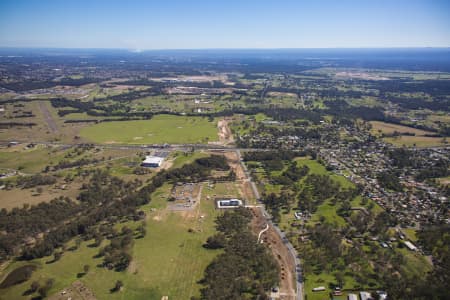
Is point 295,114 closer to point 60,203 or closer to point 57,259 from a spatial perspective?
point 60,203

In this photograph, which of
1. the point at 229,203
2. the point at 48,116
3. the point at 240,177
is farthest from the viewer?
the point at 48,116

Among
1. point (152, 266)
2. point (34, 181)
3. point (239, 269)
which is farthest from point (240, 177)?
point (34, 181)

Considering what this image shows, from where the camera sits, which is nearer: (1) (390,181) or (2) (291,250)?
(2) (291,250)

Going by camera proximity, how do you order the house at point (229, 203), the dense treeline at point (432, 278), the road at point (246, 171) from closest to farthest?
the dense treeline at point (432, 278), the road at point (246, 171), the house at point (229, 203)

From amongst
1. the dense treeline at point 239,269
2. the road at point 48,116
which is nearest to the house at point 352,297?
the dense treeline at point 239,269

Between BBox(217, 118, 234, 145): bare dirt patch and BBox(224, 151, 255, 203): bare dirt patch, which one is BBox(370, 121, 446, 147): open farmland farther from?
BBox(224, 151, 255, 203): bare dirt patch

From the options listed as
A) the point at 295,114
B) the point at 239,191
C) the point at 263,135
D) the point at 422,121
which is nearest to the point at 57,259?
the point at 239,191

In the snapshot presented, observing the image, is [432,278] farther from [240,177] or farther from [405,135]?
[405,135]

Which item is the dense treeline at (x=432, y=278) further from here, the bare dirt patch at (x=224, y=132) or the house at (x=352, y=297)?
the bare dirt patch at (x=224, y=132)
